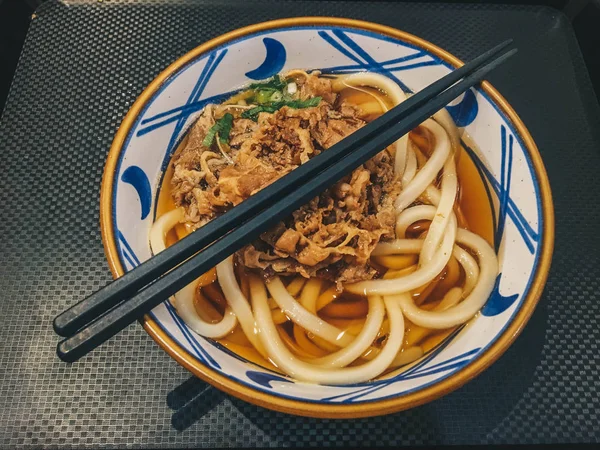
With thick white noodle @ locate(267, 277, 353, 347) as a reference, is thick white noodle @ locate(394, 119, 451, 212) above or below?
above

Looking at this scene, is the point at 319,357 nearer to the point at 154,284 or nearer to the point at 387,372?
the point at 387,372

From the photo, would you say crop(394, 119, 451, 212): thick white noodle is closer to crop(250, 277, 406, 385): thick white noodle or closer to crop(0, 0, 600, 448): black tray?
crop(250, 277, 406, 385): thick white noodle

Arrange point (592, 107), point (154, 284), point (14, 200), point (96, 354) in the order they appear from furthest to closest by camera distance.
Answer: point (592, 107) → point (14, 200) → point (96, 354) → point (154, 284)

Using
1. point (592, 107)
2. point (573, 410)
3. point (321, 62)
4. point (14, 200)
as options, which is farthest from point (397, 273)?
point (14, 200)

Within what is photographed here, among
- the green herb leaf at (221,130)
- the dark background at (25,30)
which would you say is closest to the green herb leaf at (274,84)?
the green herb leaf at (221,130)

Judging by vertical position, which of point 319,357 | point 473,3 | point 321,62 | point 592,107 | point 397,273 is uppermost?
point 473,3

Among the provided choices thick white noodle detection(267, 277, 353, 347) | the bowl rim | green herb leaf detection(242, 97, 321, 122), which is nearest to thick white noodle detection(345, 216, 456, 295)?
thick white noodle detection(267, 277, 353, 347)
